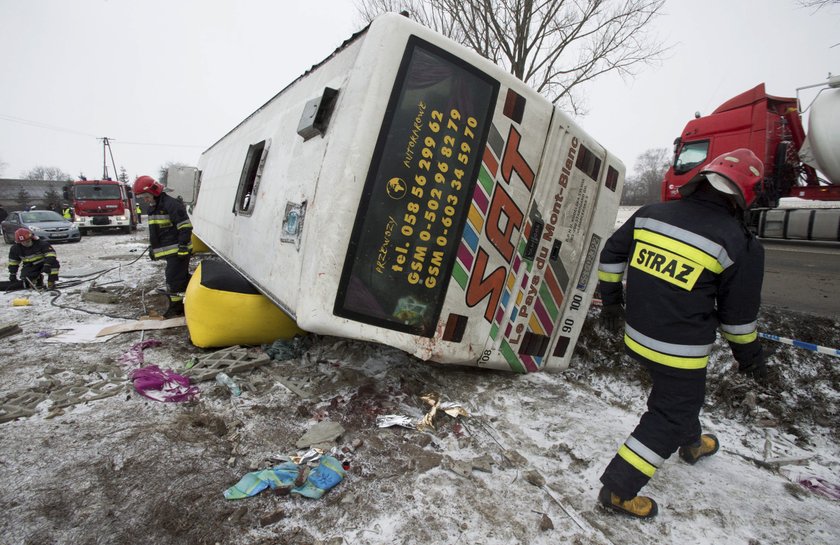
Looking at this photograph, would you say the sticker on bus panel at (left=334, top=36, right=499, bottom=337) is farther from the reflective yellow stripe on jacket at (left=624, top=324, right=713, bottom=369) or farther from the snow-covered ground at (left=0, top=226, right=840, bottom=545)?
the reflective yellow stripe on jacket at (left=624, top=324, right=713, bottom=369)

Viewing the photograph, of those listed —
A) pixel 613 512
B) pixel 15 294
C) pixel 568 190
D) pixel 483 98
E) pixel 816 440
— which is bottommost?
pixel 15 294

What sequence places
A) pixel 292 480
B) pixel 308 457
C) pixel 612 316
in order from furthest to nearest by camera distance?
pixel 612 316
pixel 308 457
pixel 292 480

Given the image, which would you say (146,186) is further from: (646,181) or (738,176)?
(646,181)

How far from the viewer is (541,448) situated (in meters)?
2.41

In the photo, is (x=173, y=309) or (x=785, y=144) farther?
(x=785, y=144)

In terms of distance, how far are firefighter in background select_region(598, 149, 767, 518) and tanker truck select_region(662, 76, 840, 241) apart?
17.8 ft

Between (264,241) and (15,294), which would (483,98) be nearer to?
(264,241)

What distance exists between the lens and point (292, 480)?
2.01m

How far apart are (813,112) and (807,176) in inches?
52.9

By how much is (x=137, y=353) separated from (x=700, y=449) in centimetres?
480

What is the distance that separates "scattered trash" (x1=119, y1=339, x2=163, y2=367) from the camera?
3.51 m

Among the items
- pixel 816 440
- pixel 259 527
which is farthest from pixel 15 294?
pixel 816 440

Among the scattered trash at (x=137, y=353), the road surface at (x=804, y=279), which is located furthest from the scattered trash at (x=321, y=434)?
the road surface at (x=804, y=279)

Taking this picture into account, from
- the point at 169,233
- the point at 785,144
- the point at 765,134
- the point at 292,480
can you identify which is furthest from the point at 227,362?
the point at 785,144
